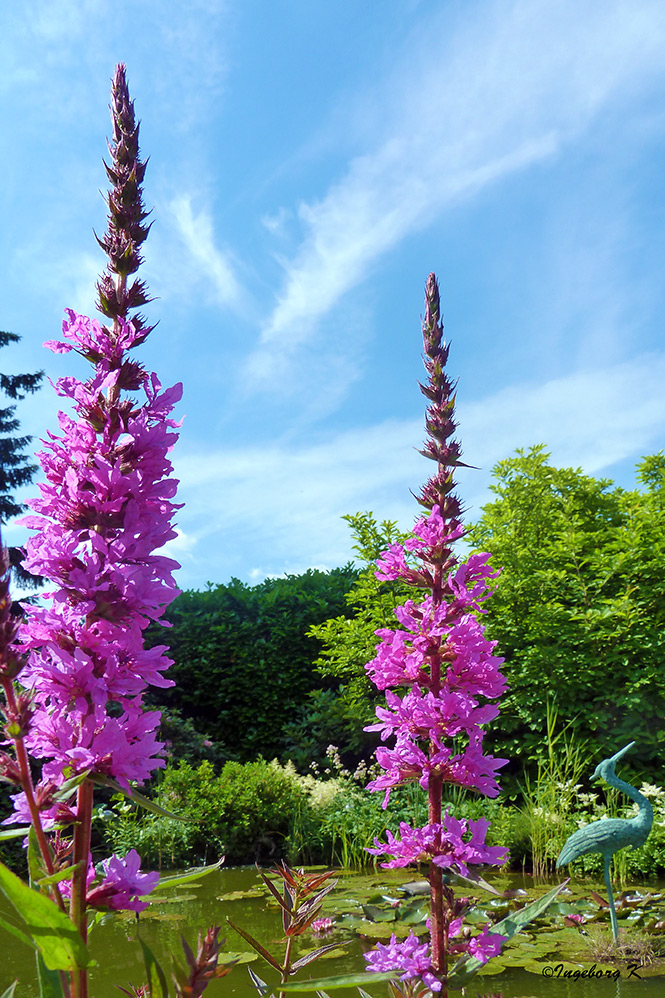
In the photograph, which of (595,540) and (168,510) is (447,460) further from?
(595,540)

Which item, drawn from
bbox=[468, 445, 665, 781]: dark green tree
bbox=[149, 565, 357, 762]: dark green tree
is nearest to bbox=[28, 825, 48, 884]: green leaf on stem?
bbox=[468, 445, 665, 781]: dark green tree

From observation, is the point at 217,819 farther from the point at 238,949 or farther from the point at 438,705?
the point at 438,705

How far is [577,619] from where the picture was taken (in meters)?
7.61

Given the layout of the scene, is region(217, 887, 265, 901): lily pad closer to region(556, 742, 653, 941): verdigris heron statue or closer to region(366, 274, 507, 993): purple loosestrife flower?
region(556, 742, 653, 941): verdigris heron statue

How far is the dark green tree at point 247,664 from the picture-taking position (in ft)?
31.6

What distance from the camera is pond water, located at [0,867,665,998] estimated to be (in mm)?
3508

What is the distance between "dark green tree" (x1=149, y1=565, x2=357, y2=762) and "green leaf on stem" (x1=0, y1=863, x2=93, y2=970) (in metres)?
8.81

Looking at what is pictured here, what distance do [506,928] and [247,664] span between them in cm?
850

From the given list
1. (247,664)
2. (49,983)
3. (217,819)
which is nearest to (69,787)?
(49,983)

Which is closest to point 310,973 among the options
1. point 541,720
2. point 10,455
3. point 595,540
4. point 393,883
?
point 393,883

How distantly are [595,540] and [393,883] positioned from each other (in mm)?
4371

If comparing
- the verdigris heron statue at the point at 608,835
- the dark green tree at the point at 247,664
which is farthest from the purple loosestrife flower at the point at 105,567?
the dark green tree at the point at 247,664

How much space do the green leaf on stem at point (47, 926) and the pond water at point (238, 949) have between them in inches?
71.7

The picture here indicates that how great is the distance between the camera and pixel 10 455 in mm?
14016
